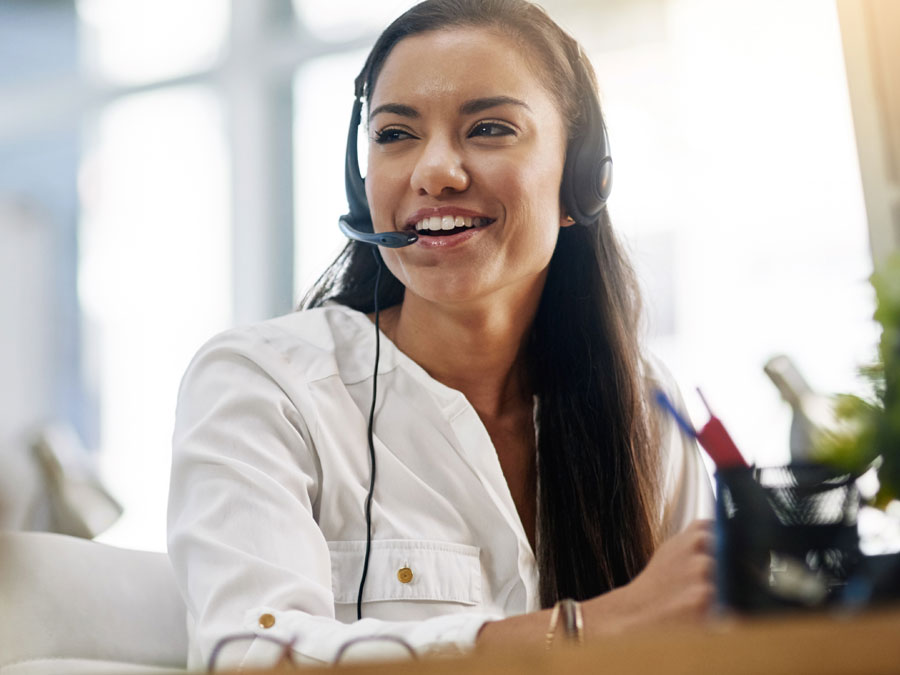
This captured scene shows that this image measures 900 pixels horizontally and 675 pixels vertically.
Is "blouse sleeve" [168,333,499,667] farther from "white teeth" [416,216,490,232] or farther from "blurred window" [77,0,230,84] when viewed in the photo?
"blurred window" [77,0,230,84]

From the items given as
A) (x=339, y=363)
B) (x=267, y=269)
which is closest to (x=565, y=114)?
(x=339, y=363)

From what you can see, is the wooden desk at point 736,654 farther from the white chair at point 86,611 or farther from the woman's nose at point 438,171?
the woman's nose at point 438,171

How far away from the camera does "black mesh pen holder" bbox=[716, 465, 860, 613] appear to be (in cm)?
57

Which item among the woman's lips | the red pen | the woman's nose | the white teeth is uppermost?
the woman's nose

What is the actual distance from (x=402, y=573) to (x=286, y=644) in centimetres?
36

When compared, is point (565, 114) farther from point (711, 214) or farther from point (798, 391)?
point (711, 214)

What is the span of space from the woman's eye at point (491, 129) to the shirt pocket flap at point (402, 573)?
54cm

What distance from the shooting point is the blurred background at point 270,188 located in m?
3.03

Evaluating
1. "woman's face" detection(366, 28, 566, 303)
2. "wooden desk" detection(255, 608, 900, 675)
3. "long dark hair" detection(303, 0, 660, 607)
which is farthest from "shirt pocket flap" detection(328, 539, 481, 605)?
"wooden desk" detection(255, 608, 900, 675)

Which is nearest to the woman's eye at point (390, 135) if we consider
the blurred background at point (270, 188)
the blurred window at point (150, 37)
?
the blurred background at point (270, 188)

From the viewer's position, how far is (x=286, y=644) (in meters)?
0.87

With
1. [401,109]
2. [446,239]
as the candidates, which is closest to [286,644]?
[446,239]

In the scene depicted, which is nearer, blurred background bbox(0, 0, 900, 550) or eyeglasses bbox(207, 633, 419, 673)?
eyeglasses bbox(207, 633, 419, 673)

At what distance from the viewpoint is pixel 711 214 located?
3.14 metres
